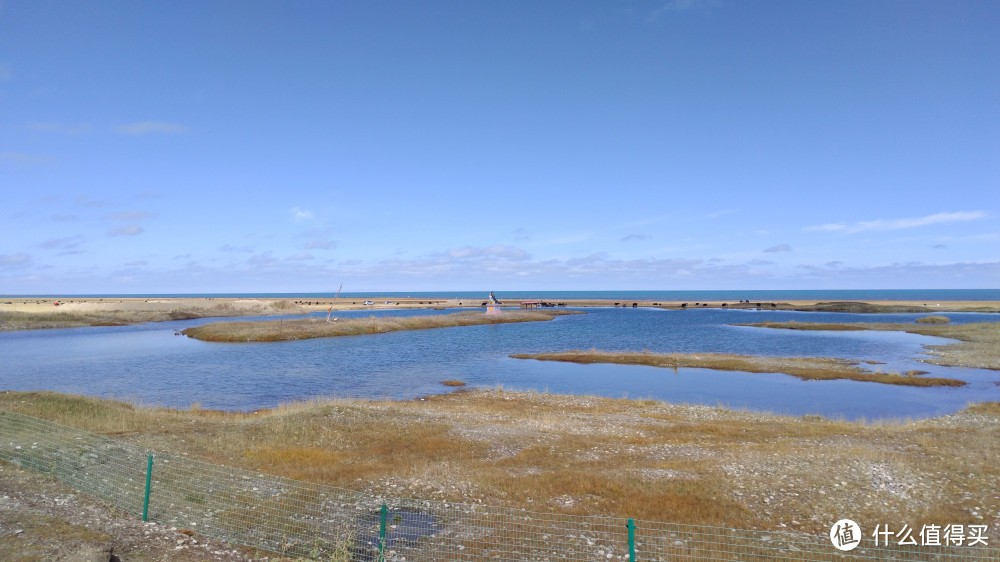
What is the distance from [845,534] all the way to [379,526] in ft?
39.3

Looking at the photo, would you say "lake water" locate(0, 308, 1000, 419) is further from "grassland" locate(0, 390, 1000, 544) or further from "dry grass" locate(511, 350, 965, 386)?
"grassland" locate(0, 390, 1000, 544)

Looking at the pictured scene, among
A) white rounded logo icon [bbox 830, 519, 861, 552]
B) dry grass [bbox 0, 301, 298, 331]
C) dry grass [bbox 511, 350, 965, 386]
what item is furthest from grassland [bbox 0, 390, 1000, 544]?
dry grass [bbox 0, 301, 298, 331]

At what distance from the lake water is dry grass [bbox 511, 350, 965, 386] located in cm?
202

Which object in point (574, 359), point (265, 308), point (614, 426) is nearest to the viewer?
point (614, 426)

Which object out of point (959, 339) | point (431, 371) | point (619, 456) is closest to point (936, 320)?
point (959, 339)

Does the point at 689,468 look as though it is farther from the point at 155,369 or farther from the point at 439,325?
the point at 439,325

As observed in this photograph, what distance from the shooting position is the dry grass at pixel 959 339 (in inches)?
2061

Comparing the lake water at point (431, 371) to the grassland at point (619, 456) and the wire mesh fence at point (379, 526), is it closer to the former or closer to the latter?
the grassland at point (619, 456)

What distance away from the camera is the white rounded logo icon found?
13202mm

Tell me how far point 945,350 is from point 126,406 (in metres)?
75.9

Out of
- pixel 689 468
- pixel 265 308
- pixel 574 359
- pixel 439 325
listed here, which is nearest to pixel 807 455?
pixel 689 468

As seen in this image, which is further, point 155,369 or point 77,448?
point 155,369

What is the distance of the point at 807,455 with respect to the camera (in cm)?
2000

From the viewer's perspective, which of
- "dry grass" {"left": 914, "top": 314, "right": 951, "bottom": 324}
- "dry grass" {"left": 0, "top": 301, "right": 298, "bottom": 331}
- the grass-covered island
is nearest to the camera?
the grass-covered island
